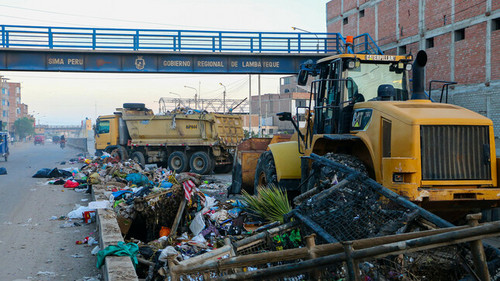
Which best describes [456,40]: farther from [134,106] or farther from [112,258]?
[112,258]

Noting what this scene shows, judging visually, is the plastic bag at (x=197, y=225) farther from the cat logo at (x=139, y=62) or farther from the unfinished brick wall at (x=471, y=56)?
the unfinished brick wall at (x=471, y=56)

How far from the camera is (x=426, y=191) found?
511 centimetres

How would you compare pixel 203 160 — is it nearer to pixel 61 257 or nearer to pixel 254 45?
pixel 254 45

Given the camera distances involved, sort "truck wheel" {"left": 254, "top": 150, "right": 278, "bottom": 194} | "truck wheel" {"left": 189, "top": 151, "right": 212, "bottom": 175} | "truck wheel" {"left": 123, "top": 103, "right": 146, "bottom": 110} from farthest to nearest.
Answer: "truck wheel" {"left": 123, "top": 103, "right": 146, "bottom": 110} < "truck wheel" {"left": 189, "top": 151, "right": 212, "bottom": 175} < "truck wheel" {"left": 254, "top": 150, "right": 278, "bottom": 194}

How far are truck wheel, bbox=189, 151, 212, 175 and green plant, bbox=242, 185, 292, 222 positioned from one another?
13.1 meters

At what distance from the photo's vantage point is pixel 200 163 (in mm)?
20875

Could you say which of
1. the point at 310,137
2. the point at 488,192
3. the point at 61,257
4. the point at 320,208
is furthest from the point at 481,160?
the point at 61,257

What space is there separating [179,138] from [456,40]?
566 inches

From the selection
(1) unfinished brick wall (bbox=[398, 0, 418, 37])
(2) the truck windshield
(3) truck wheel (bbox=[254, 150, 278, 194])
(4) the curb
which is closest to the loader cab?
(2) the truck windshield

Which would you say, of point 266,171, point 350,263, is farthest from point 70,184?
point 350,263

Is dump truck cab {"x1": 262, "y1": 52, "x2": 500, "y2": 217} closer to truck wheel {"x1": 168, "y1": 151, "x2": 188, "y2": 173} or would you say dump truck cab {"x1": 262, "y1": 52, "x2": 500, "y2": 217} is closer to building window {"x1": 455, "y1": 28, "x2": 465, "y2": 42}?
truck wheel {"x1": 168, "y1": 151, "x2": 188, "y2": 173}

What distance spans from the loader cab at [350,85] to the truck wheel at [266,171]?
3.57ft

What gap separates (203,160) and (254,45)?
6199 mm

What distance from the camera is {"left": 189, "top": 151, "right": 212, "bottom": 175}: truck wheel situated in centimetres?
2055
